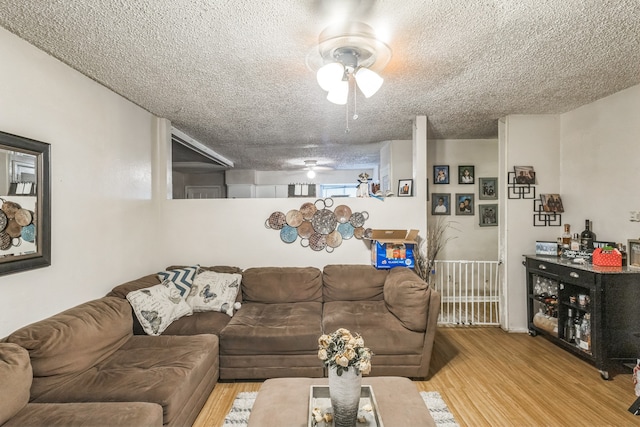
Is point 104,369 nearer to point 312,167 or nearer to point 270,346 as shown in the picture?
point 270,346

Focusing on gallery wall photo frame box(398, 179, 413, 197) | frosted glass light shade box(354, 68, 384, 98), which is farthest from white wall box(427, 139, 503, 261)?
frosted glass light shade box(354, 68, 384, 98)

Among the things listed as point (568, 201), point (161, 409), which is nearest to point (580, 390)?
point (568, 201)

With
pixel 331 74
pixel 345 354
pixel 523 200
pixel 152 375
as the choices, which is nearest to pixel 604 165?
pixel 523 200

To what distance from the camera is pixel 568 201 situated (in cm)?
374

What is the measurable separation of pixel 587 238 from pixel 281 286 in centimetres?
320

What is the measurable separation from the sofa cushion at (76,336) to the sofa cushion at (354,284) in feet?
6.15

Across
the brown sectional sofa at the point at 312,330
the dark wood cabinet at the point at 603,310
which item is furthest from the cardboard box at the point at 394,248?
the dark wood cabinet at the point at 603,310

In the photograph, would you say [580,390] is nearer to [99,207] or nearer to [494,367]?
[494,367]

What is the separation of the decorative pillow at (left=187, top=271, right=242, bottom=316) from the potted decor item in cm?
177

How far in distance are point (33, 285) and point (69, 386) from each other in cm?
72

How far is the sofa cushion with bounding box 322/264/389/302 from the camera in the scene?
3469 mm

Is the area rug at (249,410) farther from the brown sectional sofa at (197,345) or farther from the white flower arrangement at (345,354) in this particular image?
the white flower arrangement at (345,354)

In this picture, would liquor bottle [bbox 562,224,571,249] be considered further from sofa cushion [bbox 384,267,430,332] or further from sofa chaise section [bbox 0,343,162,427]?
sofa chaise section [bbox 0,343,162,427]

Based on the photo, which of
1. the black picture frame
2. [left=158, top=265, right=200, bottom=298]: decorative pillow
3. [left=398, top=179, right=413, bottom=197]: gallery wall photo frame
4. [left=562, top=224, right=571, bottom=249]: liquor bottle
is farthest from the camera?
[left=398, top=179, right=413, bottom=197]: gallery wall photo frame
